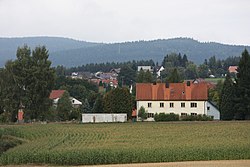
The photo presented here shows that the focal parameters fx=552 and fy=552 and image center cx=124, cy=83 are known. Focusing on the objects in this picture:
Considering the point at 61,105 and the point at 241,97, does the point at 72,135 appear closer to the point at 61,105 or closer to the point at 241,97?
the point at 241,97

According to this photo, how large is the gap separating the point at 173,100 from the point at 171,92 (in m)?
1.83

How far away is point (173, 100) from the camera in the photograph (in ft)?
289

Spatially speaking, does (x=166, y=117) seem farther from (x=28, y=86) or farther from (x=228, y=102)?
(x=28, y=86)

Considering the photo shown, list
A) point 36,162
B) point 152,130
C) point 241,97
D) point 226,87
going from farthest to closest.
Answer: point 226,87 → point 241,97 → point 152,130 → point 36,162

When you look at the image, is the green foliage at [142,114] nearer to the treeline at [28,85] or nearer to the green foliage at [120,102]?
the green foliage at [120,102]

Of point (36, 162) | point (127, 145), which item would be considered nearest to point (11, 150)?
point (36, 162)

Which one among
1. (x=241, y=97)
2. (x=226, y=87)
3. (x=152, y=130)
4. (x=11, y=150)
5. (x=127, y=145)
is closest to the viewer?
(x=11, y=150)

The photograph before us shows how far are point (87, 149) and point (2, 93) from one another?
42.2 metres

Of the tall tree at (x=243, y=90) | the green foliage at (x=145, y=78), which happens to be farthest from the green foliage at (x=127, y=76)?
the tall tree at (x=243, y=90)

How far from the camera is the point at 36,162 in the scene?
3628 centimetres

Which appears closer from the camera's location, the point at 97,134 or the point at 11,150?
the point at 11,150

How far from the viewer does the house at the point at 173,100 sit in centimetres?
8750

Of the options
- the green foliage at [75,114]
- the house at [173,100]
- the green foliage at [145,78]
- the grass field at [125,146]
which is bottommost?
the green foliage at [75,114]

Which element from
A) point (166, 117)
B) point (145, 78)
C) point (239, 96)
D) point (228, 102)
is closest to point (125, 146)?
point (239, 96)
